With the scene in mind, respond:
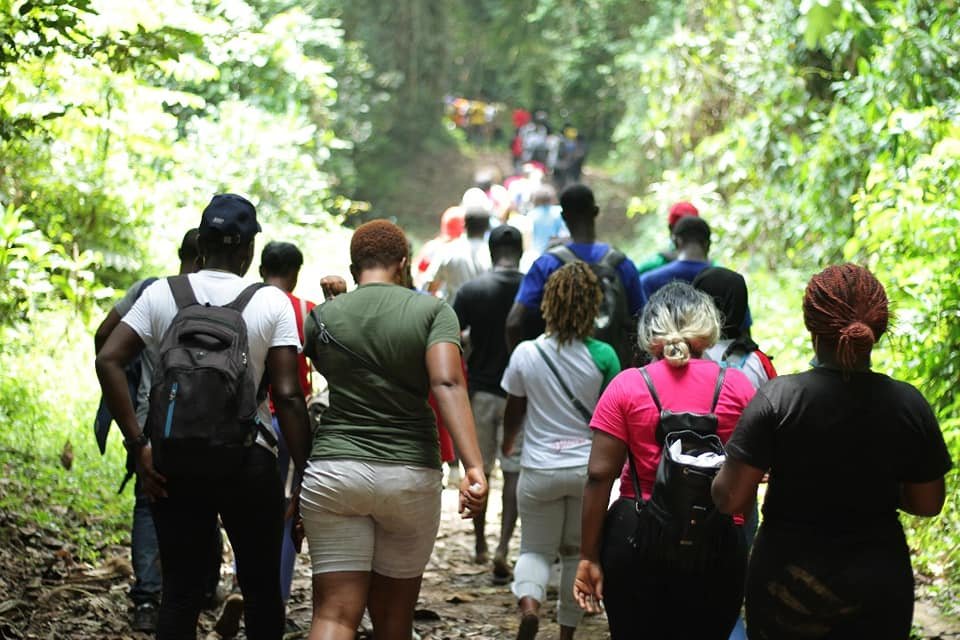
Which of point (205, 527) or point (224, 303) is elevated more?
point (224, 303)

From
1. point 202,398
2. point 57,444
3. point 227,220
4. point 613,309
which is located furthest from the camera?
point 57,444

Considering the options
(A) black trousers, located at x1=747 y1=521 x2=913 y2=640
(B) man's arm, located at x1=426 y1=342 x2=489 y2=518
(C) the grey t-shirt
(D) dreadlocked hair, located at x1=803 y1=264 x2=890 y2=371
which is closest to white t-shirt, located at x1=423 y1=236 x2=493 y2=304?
(C) the grey t-shirt

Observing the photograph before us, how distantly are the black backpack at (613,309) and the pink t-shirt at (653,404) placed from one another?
9.30 feet

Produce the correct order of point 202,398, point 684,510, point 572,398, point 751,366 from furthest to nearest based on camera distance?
point 572,398 → point 751,366 → point 202,398 → point 684,510

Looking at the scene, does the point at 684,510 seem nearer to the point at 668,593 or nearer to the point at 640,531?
the point at 640,531

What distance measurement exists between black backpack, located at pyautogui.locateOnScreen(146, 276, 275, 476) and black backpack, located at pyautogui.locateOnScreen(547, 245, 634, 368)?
125 inches

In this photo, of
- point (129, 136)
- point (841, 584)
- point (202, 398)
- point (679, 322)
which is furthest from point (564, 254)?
point (129, 136)

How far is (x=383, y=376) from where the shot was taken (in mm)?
4688

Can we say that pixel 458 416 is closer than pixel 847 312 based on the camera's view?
No

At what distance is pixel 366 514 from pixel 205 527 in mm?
659

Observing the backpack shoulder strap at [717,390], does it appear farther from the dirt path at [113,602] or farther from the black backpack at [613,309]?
the black backpack at [613,309]

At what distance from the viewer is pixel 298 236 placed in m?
17.5

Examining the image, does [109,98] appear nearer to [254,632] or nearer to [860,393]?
[254,632]

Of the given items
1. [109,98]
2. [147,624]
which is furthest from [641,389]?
[109,98]
